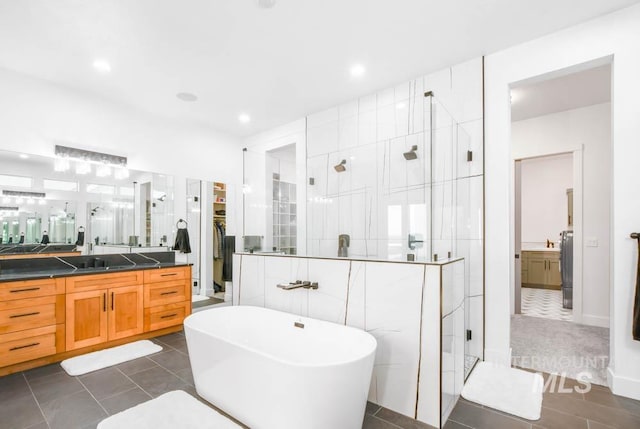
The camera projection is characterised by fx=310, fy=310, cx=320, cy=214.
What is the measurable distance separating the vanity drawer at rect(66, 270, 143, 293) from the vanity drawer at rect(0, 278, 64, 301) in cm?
9

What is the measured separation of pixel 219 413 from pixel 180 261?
276cm

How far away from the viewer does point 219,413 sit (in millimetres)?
2145

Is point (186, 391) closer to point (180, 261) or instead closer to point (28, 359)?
point (28, 359)

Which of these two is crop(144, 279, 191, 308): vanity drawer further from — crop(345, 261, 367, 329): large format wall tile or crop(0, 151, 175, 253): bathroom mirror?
crop(345, 261, 367, 329): large format wall tile

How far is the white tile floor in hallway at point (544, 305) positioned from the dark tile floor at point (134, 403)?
8.18ft

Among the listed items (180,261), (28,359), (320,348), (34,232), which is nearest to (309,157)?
(320,348)

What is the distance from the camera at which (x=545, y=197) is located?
271 inches

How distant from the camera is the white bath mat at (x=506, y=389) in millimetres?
2184

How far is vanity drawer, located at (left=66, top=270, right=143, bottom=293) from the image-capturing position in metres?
3.08

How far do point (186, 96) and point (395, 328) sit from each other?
3.49 metres

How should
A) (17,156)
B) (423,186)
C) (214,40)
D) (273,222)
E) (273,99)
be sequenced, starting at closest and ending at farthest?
1. (423,186)
2. (214,40)
3. (17,156)
4. (273,222)
5. (273,99)

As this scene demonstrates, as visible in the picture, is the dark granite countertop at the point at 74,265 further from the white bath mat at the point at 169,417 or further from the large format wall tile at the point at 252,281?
the white bath mat at the point at 169,417

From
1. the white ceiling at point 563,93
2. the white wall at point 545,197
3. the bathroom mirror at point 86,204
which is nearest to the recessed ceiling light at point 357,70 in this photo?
the white ceiling at point 563,93

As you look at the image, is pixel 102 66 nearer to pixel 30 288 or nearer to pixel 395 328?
pixel 30 288
